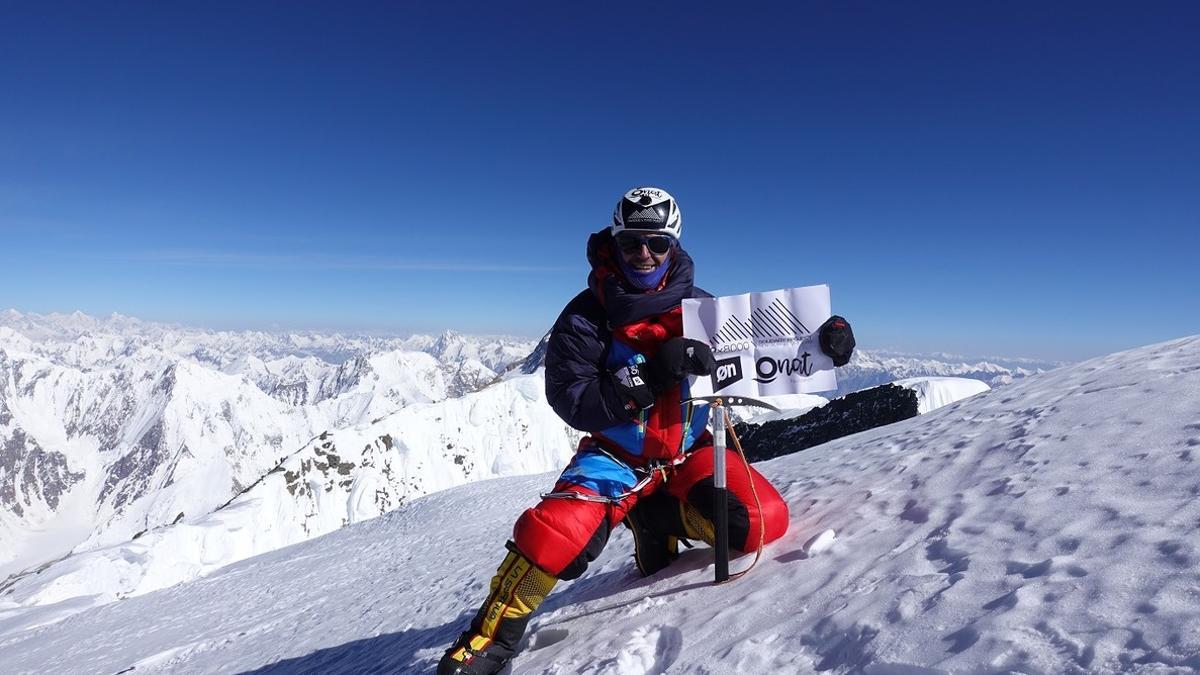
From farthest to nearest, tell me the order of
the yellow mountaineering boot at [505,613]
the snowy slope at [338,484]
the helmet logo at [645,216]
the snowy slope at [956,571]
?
the snowy slope at [338,484] < the helmet logo at [645,216] < the yellow mountaineering boot at [505,613] < the snowy slope at [956,571]

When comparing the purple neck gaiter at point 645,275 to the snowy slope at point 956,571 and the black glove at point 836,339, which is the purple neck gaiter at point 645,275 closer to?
the black glove at point 836,339

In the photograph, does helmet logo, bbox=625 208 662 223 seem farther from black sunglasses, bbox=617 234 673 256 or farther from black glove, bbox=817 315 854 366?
black glove, bbox=817 315 854 366

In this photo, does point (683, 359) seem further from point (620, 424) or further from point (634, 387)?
point (620, 424)

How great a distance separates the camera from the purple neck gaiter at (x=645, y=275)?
186 inches

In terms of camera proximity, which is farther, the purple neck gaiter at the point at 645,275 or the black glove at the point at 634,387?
the purple neck gaiter at the point at 645,275

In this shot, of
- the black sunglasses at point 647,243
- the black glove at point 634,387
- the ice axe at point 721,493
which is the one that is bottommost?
the ice axe at point 721,493

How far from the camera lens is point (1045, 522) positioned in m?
3.33

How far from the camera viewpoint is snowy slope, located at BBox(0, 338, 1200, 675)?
246cm

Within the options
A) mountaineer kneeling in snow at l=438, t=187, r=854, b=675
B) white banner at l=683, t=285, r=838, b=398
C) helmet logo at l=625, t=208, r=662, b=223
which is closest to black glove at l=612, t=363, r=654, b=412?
mountaineer kneeling in snow at l=438, t=187, r=854, b=675

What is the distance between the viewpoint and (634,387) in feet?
14.1

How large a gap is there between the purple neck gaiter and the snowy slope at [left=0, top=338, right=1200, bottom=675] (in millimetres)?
2341

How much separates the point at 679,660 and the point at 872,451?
14.6ft

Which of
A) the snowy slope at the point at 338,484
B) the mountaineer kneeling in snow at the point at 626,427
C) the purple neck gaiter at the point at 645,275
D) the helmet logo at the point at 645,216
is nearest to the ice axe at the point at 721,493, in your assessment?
the mountaineer kneeling in snow at the point at 626,427

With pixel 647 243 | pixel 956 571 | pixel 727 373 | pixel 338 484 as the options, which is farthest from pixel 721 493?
pixel 338 484
